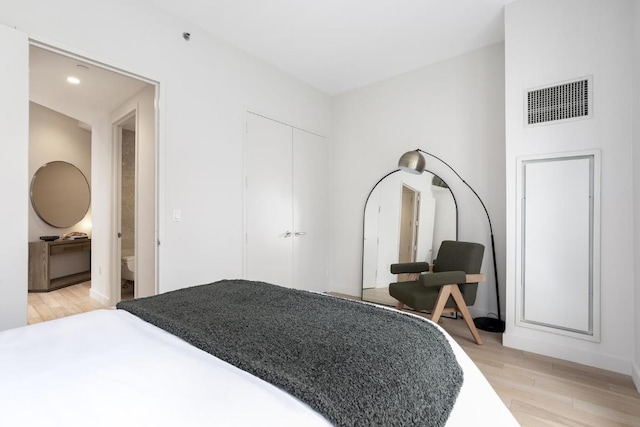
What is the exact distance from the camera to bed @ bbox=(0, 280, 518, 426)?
679 mm

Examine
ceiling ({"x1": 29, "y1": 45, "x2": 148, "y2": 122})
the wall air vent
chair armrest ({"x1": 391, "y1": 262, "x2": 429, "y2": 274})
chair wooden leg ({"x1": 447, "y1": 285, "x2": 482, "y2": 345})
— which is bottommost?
chair wooden leg ({"x1": 447, "y1": 285, "x2": 482, "y2": 345})

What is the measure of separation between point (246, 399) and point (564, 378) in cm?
241

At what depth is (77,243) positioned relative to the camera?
4730mm

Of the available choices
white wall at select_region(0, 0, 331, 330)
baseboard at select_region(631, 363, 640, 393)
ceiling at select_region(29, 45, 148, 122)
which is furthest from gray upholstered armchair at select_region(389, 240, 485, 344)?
ceiling at select_region(29, 45, 148, 122)

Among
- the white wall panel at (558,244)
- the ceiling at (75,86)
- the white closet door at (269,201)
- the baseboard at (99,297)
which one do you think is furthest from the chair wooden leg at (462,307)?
the baseboard at (99,297)

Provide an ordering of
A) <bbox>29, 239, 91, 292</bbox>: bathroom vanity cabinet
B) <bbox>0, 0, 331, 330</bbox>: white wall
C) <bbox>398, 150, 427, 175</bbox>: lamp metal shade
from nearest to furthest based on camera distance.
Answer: <bbox>0, 0, 331, 330</bbox>: white wall → <bbox>398, 150, 427, 175</bbox>: lamp metal shade → <bbox>29, 239, 91, 292</bbox>: bathroom vanity cabinet

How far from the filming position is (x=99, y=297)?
12.6 feet

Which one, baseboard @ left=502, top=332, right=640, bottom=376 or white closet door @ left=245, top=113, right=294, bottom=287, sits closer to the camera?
baseboard @ left=502, top=332, right=640, bottom=376

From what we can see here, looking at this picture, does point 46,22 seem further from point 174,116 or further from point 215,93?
point 215,93

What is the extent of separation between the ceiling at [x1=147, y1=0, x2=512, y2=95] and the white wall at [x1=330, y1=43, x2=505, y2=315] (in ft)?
0.83

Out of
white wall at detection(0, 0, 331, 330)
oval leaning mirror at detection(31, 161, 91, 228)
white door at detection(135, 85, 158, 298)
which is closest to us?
white wall at detection(0, 0, 331, 330)

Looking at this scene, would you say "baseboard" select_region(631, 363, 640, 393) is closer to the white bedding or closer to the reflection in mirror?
the reflection in mirror

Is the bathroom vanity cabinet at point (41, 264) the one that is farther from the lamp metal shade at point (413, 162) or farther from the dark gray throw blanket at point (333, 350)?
the lamp metal shade at point (413, 162)

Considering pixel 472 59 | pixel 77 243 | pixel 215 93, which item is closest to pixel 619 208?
pixel 472 59
